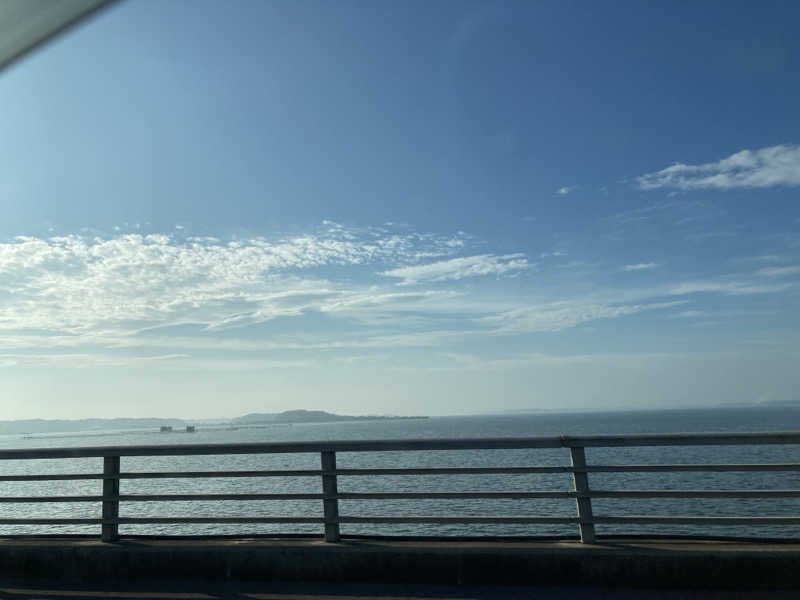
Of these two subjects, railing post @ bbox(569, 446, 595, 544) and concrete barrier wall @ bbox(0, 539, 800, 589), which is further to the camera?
railing post @ bbox(569, 446, 595, 544)

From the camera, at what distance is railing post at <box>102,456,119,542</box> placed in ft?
22.2

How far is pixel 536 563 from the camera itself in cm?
576

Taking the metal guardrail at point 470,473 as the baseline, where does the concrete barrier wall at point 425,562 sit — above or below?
below

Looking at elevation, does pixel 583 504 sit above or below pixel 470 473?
below

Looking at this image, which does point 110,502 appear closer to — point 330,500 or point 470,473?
point 330,500

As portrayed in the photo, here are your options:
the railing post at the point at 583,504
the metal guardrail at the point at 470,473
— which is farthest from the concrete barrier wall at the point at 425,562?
the metal guardrail at the point at 470,473

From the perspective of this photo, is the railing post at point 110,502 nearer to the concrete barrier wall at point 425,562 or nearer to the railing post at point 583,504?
the concrete barrier wall at point 425,562

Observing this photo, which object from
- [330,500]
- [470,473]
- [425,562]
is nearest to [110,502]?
[330,500]

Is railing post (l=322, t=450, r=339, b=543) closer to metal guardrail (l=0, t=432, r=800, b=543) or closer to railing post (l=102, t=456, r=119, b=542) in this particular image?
metal guardrail (l=0, t=432, r=800, b=543)

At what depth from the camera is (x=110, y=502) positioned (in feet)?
22.3

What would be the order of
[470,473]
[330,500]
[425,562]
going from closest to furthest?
1. [425,562]
2. [330,500]
3. [470,473]

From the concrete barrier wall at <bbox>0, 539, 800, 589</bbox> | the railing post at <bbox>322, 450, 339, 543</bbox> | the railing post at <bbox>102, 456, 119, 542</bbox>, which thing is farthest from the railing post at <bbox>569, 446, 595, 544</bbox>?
the railing post at <bbox>102, 456, 119, 542</bbox>

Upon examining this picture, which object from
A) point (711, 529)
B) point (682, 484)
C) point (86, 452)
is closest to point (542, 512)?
point (711, 529)

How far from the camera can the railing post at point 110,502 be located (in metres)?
6.77
